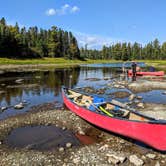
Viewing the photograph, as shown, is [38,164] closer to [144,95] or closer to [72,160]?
[72,160]

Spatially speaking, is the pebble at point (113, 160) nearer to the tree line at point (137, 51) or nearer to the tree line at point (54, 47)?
the tree line at point (54, 47)

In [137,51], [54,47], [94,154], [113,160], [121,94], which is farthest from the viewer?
[137,51]

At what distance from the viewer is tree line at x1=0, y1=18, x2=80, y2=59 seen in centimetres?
10194

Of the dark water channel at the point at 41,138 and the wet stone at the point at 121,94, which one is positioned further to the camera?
the wet stone at the point at 121,94

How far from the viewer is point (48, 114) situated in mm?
20062

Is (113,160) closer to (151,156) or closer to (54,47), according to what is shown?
(151,156)

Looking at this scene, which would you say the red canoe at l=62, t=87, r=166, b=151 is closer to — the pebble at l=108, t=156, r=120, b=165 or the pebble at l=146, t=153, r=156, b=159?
the pebble at l=146, t=153, r=156, b=159

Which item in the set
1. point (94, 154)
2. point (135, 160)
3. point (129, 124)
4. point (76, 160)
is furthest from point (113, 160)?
point (129, 124)

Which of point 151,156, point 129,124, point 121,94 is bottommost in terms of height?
point 151,156

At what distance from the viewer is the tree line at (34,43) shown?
4013 inches

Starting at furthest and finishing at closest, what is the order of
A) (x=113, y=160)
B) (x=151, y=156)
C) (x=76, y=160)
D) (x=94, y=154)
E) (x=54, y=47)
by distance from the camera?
1. (x=54, y=47)
2. (x=94, y=154)
3. (x=151, y=156)
4. (x=76, y=160)
5. (x=113, y=160)

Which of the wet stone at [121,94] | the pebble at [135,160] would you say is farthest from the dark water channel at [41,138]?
the wet stone at [121,94]

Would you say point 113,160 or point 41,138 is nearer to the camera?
point 113,160

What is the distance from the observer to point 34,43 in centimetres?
13000
